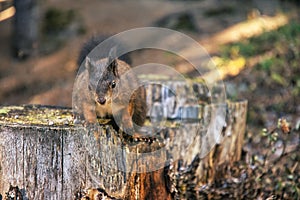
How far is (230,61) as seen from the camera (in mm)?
8609

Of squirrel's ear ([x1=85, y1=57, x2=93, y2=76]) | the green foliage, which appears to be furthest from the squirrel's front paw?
the green foliage

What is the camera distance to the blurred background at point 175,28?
302 inches

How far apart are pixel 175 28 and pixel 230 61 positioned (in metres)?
2.51

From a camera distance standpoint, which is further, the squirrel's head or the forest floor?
the forest floor

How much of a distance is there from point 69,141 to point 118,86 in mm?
1371

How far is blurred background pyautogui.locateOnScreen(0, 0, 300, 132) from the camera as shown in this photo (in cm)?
767

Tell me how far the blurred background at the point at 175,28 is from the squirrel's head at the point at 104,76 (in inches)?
100.0

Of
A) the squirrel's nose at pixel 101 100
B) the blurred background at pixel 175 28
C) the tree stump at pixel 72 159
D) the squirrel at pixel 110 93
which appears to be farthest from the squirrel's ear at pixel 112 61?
the blurred background at pixel 175 28

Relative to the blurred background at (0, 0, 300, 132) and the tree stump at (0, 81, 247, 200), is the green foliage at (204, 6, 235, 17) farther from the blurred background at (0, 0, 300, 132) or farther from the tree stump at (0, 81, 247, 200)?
the tree stump at (0, 81, 247, 200)

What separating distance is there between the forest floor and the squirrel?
1010 mm

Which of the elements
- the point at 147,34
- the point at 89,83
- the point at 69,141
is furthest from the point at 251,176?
the point at 147,34

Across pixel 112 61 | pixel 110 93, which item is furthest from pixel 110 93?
pixel 112 61

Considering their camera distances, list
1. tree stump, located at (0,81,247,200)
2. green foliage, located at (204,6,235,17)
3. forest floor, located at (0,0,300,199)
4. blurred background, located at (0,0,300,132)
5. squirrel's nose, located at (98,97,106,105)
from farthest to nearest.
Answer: green foliage, located at (204,6,235,17)
blurred background, located at (0,0,300,132)
forest floor, located at (0,0,300,199)
squirrel's nose, located at (98,97,106,105)
tree stump, located at (0,81,247,200)

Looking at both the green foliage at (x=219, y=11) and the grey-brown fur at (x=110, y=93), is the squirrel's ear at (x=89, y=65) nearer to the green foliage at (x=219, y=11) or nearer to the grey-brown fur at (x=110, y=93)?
the grey-brown fur at (x=110, y=93)
